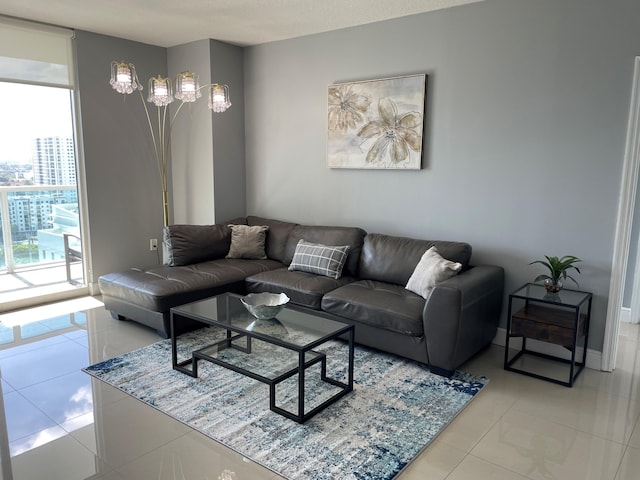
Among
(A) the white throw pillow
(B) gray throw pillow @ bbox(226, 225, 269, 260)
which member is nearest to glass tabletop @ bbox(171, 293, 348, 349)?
(A) the white throw pillow

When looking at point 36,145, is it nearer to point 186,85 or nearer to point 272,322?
point 186,85

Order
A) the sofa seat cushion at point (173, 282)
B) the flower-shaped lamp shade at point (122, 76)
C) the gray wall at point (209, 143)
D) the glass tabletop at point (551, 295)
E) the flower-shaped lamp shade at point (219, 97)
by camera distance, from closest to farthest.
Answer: the glass tabletop at point (551, 295) < the flower-shaped lamp shade at point (122, 76) < the sofa seat cushion at point (173, 282) < the flower-shaped lamp shade at point (219, 97) < the gray wall at point (209, 143)

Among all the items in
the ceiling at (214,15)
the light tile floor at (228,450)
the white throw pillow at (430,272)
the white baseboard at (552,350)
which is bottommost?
the light tile floor at (228,450)

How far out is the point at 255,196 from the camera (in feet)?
17.0

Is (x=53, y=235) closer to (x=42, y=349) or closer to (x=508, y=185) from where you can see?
(x=42, y=349)

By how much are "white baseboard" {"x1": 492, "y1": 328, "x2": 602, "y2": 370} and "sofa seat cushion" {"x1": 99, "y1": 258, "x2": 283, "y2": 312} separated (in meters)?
2.04

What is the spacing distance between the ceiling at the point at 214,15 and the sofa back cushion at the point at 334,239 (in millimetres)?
1794

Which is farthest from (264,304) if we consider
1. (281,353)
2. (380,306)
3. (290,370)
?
(380,306)

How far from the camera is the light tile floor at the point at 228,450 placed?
84.2 inches

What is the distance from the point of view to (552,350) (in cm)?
342

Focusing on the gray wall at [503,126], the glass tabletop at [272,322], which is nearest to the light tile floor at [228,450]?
the glass tabletop at [272,322]

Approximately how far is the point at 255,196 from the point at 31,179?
2.16 metres

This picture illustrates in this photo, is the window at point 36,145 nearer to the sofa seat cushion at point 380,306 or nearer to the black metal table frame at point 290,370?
the black metal table frame at point 290,370

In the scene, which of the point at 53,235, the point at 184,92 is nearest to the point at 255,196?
the point at 184,92
